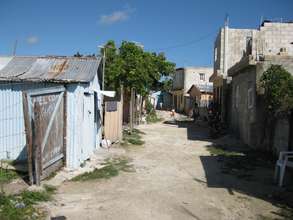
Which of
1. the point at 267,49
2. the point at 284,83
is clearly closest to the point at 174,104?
the point at 267,49

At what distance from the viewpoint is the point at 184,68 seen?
2080 inches

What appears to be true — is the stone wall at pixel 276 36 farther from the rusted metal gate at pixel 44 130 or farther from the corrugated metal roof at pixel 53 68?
the rusted metal gate at pixel 44 130

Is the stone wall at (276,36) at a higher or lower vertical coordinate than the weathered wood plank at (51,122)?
higher

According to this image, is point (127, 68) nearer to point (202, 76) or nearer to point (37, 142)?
point (37, 142)

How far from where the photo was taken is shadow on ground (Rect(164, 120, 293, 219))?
27.4ft

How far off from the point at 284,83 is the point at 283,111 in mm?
1555

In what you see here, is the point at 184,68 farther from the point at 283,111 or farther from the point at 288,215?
the point at 288,215

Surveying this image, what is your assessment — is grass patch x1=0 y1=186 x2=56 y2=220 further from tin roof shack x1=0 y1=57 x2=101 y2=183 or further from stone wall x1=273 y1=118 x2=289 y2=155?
stone wall x1=273 y1=118 x2=289 y2=155

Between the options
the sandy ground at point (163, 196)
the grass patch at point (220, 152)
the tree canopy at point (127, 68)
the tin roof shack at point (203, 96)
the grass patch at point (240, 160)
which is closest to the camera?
the sandy ground at point (163, 196)

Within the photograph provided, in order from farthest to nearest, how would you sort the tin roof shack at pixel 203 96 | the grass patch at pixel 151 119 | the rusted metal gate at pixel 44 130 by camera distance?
the tin roof shack at pixel 203 96 < the grass patch at pixel 151 119 < the rusted metal gate at pixel 44 130

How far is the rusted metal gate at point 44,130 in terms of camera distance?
8.19 meters

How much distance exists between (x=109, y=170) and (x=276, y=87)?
7.04m

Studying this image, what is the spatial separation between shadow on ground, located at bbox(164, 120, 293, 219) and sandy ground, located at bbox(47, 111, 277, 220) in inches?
1.1

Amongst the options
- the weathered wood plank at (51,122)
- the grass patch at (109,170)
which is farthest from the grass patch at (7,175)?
the grass patch at (109,170)
